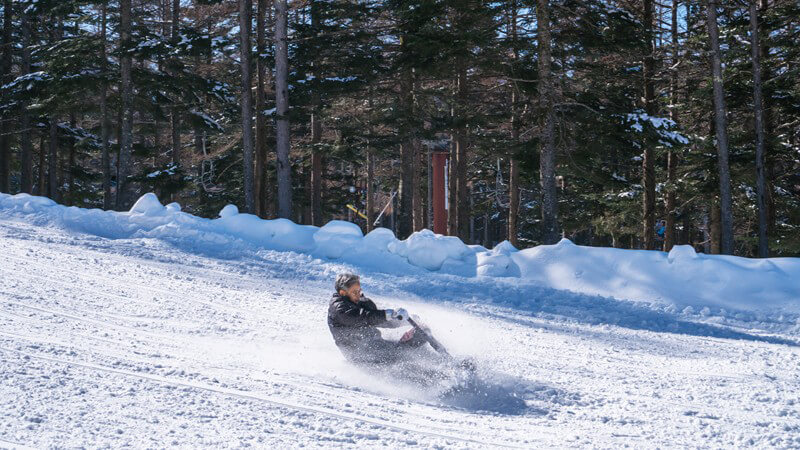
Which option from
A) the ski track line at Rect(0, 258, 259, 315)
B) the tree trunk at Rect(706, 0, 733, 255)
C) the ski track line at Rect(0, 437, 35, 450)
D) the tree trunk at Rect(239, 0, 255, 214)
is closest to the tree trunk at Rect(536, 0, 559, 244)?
the tree trunk at Rect(706, 0, 733, 255)

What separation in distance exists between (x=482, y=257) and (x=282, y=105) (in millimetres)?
8643

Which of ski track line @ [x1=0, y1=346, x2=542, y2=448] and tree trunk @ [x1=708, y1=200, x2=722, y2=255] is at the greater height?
tree trunk @ [x1=708, y1=200, x2=722, y2=255]

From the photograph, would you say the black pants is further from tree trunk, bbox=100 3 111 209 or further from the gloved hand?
tree trunk, bbox=100 3 111 209

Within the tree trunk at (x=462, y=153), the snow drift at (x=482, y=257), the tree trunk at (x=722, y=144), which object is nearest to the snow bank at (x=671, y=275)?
the snow drift at (x=482, y=257)

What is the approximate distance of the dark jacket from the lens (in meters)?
6.89

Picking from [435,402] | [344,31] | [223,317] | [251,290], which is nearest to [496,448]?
[435,402]

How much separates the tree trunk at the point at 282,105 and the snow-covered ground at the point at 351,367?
558cm

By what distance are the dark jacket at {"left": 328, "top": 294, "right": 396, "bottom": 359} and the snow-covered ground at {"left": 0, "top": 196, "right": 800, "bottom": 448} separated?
27 cm

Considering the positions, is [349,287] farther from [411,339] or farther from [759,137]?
[759,137]

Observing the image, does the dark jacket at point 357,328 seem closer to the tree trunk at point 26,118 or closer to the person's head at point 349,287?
the person's head at point 349,287

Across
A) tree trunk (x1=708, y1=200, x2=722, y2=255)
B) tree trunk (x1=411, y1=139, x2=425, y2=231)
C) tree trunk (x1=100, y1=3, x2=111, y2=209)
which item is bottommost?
tree trunk (x1=708, y1=200, x2=722, y2=255)

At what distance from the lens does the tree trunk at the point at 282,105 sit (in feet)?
60.4

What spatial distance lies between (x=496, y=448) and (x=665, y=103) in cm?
1949

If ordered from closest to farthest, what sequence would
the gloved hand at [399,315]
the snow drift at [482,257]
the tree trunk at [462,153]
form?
the gloved hand at [399,315]
the snow drift at [482,257]
the tree trunk at [462,153]
